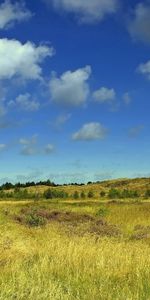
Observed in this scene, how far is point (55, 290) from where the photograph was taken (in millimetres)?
10133

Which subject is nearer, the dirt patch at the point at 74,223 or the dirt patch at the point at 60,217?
the dirt patch at the point at 74,223

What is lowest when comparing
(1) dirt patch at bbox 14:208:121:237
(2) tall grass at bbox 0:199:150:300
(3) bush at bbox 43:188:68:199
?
(2) tall grass at bbox 0:199:150:300

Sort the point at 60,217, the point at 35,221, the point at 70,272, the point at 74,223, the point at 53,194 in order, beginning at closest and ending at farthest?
the point at 70,272
the point at 35,221
the point at 74,223
the point at 60,217
the point at 53,194

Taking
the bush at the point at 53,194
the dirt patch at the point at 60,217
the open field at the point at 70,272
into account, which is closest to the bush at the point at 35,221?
the dirt patch at the point at 60,217

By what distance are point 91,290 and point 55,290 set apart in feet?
2.54

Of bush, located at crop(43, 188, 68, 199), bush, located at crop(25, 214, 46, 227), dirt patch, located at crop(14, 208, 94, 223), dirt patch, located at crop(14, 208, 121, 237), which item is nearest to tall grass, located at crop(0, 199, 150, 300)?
dirt patch, located at crop(14, 208, 121, 237)

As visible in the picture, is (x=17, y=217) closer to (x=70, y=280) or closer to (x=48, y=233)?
(x=48, y=233)

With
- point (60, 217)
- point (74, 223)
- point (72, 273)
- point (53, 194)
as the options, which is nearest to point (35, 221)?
point (74, 223)

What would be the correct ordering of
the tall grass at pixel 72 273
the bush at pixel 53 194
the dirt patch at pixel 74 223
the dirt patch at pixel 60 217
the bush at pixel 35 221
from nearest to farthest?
the tall grass at pixel 72 273 < the dirt patch at pixel 74 223 < the bush at pixel 35 221 < the dirt patch at pixel 60 217 < the bush at pixel 53 194

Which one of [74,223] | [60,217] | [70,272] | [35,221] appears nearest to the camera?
[70,272]

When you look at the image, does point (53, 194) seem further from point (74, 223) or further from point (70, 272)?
point (70, 272)

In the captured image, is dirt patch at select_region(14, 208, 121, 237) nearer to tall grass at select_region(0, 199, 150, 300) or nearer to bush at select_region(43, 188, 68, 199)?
tall grass at select_region(0, 199, 150, 300)

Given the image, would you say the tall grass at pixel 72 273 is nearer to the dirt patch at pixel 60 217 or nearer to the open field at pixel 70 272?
the open field at pixel 70 272

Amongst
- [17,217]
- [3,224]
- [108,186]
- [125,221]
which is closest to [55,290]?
[3,224]
